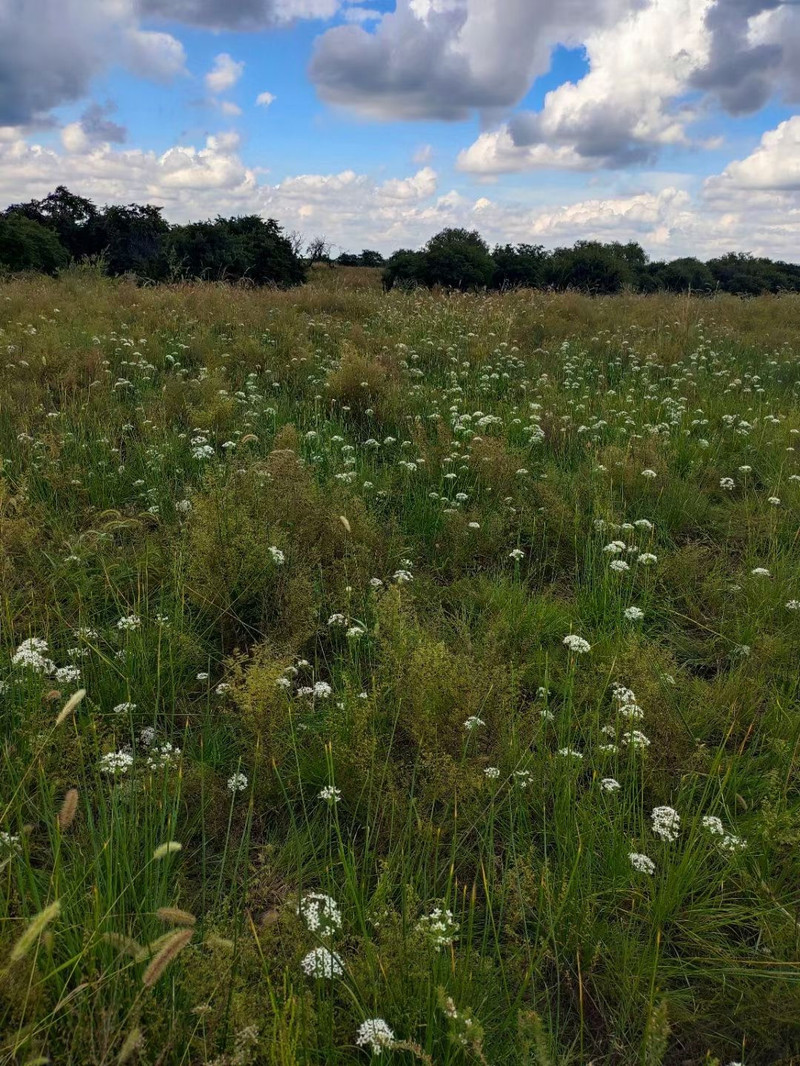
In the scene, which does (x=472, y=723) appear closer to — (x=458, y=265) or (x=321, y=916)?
(x=321, y=916)

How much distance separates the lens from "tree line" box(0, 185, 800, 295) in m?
26.1

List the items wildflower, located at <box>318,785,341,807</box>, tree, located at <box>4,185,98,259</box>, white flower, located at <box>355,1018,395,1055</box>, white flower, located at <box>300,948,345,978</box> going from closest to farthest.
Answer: white flower, located at <box>355,1018,395,1055</box> < white flower, located at <box>300,948,345,978</box> < wildflower, located at <box>318,785,341,807</box> < tree, located at <box>4,185,98,259</box>

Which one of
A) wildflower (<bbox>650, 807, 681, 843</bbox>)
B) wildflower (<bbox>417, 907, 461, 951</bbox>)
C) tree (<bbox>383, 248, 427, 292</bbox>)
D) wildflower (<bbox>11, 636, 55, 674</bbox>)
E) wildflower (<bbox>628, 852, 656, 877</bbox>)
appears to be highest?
tree (<bbox>383, 248, 427, 292</bbox>)

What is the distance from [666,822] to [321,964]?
4.10ft

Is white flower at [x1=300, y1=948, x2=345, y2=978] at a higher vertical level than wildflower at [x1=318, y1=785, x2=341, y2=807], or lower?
→ lower

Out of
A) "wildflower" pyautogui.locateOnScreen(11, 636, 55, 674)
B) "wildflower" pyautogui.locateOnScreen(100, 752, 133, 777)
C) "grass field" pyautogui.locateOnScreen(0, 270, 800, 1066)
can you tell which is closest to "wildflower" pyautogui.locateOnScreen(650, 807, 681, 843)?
"grass field" pyautogui.locateOnScreen(0, 270, 800, 1066)

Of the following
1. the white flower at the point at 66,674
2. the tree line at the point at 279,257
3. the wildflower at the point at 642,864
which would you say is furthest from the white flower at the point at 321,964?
the tree line at the point at 279,257

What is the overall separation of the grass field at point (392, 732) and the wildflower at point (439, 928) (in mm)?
17

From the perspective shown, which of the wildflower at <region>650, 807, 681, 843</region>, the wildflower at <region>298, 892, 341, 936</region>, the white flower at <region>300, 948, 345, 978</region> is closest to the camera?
the white flower at <region>300, 948, 345, 978</region>

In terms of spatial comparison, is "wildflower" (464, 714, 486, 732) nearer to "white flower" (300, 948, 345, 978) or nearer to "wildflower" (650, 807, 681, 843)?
"wildflower" (650, 807, 681, 843)

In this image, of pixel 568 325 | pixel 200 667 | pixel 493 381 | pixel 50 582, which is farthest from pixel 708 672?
pixel 568 325

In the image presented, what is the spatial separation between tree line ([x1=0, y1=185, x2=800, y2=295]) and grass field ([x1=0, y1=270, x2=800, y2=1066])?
1827 cm

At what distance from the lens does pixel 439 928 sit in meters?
A: 1.80

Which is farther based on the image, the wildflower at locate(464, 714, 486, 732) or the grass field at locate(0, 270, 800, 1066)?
the wildflower at locate(464, 714, 486, 732)
